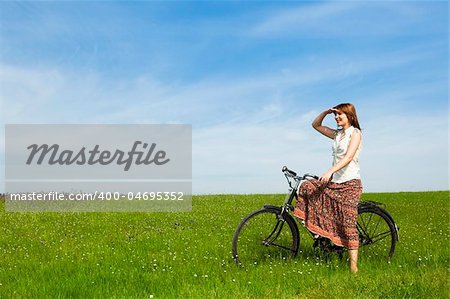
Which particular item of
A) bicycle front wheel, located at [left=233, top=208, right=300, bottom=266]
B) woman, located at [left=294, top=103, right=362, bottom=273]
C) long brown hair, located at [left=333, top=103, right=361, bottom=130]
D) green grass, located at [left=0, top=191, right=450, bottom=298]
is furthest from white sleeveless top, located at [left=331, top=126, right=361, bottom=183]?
green grass, located at [left=0, top=191, right=450, bottom=298]

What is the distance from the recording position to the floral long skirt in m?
9.91

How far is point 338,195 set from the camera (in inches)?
391

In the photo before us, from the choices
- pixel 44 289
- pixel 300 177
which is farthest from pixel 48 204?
pixel 300 177

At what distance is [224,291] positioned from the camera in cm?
862

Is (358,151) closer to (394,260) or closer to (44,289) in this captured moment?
(394,260)

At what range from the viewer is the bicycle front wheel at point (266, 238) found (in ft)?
33.1

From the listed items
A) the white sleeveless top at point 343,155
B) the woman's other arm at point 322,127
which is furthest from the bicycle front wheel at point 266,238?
the woman's other arm at point 322,127

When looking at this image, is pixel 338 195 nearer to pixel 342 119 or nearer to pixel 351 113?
pixel 342 119

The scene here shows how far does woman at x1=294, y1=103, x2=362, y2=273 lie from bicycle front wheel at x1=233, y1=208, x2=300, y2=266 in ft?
1.34

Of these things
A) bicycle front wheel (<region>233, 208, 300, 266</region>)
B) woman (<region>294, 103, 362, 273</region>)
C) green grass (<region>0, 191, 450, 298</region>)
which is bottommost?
green grass (<region>0, 191, 450, 298</region>)

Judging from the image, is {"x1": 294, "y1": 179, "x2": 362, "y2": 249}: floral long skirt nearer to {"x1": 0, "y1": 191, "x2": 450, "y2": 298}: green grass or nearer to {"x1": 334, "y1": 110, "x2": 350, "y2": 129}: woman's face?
{"x1": 0, "y1": 191, "x2": 450, "y2": 298}: green grass

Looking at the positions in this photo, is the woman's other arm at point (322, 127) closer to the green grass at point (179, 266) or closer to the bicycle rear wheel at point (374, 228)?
the bicycle rear wheel at point (374, 228)

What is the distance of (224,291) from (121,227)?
7962 mm

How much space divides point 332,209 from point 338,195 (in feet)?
A: 1.03
